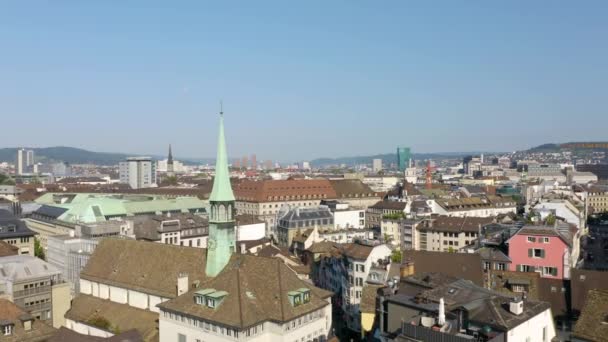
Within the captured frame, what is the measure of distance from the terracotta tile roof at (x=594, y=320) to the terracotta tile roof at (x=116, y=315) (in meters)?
35.8

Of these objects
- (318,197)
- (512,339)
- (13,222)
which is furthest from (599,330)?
(318,197)

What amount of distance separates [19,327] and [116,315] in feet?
32.1

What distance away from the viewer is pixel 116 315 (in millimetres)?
58062

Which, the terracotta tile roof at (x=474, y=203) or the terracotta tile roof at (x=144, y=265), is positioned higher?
the terracotta tile roof at (x=144, y=265)

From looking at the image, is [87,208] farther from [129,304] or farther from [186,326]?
[186,326]

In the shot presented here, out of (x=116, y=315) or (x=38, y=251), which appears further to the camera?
(x=38, y=251)

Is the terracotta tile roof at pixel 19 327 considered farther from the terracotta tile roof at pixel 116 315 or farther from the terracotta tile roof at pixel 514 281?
the terracotta tile roof at pixel 514 281

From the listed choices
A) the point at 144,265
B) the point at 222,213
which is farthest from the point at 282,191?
the point at 222,213

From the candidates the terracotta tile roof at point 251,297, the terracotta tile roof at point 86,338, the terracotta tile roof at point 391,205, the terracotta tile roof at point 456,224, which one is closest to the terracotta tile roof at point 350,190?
the terracotta tile roof at point 391,205

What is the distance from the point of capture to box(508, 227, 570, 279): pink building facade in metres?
70.2

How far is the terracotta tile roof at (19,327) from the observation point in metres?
49.7

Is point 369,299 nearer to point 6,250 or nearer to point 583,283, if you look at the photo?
point 583,283

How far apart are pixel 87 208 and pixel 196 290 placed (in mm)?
75281

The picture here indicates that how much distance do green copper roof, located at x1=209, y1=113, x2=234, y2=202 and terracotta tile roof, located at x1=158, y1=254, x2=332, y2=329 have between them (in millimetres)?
6372
